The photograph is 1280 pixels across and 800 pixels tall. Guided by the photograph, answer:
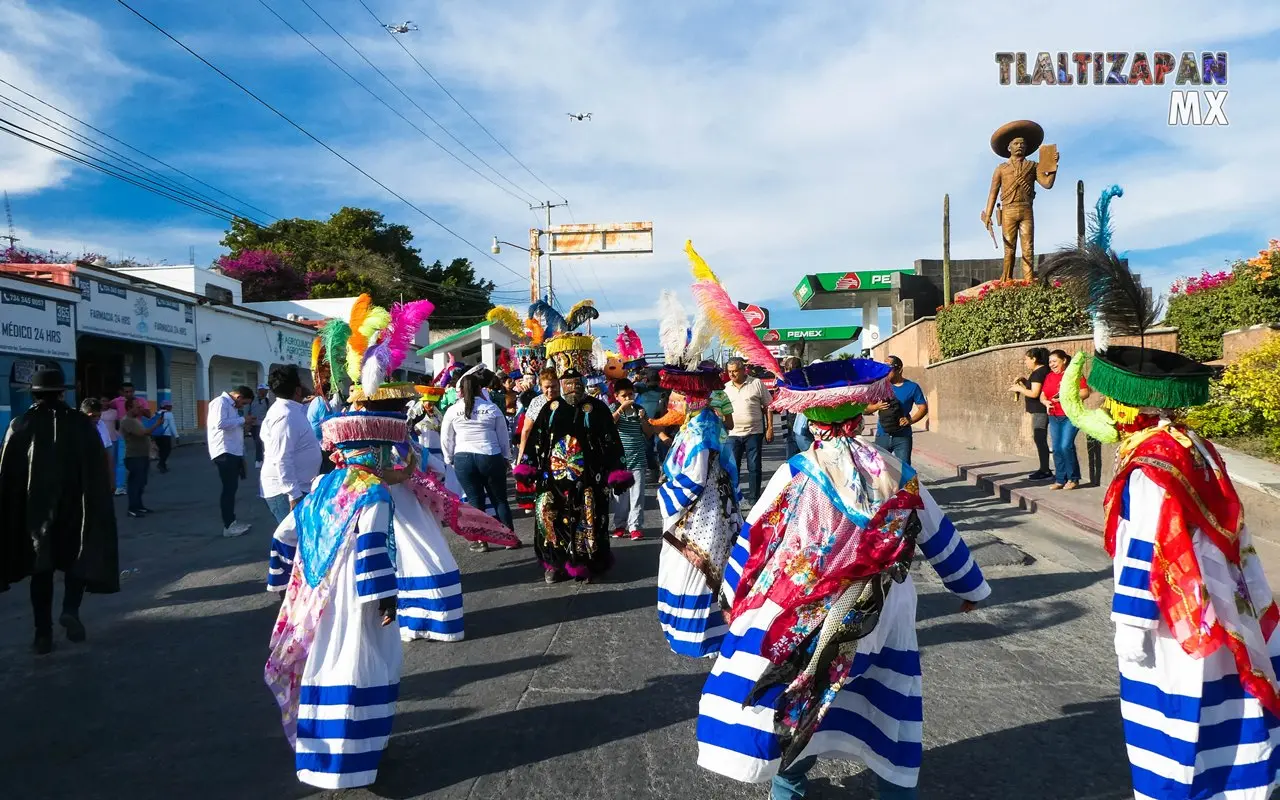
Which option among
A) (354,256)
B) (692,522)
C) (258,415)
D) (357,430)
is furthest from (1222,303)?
(354,256)

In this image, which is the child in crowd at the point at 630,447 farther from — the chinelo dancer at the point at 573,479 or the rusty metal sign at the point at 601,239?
the rusty metal sign at the point at 601,239

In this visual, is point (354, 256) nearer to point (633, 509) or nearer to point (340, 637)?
point (633, 509)

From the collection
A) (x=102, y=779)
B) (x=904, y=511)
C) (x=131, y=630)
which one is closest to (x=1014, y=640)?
(x=904, y=511)

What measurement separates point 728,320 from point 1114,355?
1.51 metres

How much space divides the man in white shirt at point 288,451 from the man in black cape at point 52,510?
1.30m

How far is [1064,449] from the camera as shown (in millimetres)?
10188

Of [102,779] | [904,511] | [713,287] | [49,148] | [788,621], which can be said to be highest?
[49,148]

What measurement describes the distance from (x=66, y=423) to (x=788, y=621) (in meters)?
5.30

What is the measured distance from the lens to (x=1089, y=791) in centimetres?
327

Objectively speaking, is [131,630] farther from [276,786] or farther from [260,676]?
[276,786]

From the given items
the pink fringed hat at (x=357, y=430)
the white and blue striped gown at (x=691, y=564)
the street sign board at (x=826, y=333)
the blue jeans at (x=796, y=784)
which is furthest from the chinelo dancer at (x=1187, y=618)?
the street sign board at (x=826, y=333)

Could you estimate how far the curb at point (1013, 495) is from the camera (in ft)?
27.9

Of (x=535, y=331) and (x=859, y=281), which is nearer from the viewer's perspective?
(x=535, y=331)

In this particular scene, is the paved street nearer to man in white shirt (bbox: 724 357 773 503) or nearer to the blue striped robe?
the blue striped robe
